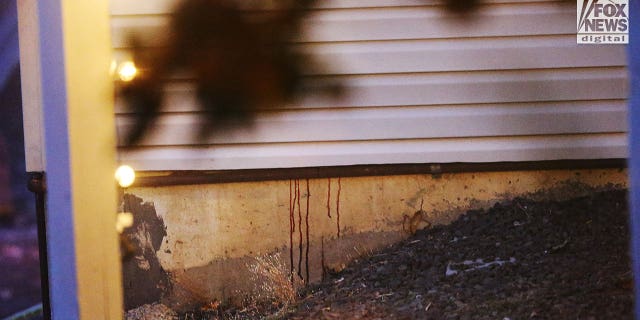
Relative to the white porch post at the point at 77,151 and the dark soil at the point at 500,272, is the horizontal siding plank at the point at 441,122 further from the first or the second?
the white porch post at the point at 77,151

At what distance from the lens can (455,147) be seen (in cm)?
460

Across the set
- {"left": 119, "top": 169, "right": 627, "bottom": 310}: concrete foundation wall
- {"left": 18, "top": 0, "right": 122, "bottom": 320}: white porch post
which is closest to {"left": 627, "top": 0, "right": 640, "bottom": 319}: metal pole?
{"left": 18, "top": 0, "right": 122, "bottom": 320}: white porch post

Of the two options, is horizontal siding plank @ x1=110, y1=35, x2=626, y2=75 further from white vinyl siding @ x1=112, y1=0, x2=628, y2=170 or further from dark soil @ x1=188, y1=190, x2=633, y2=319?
dark soil @ x1=188, y1=190, x2=633, y2=319

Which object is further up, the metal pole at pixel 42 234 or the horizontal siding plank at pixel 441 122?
the horizontal siding plank at pixel 441 122

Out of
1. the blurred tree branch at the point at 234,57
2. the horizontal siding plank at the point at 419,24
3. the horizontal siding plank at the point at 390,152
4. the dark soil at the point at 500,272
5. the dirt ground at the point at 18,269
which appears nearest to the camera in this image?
the blurred tree branch at the point at 234,57

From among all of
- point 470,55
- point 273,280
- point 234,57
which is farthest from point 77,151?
point 470,55

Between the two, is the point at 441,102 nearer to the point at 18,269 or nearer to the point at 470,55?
the point at 470,55

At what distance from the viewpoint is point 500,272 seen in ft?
12.6

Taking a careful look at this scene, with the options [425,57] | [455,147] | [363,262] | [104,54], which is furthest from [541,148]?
[104,54]

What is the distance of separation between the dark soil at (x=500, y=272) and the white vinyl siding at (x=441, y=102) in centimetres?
45

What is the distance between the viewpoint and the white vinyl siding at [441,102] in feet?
14.8

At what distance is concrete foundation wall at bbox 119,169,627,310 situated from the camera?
4664mm

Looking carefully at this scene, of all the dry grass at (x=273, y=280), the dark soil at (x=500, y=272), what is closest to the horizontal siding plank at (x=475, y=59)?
the dark soil at (x=500, y=272)

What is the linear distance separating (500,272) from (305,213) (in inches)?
54.9
